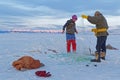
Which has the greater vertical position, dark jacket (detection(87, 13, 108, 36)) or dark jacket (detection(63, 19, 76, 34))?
dark jacket (detection(87, 13, 108, 36))

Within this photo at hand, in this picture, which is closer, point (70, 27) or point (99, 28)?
point (99, 28)

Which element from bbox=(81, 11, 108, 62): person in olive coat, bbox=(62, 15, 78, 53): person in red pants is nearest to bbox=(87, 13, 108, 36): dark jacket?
bbox=(81, 11, 108, 62): person in olive coat

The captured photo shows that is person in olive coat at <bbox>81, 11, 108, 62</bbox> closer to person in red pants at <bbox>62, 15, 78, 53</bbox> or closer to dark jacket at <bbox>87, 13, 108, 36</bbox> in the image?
dark jacket at <bbox>87, 13, 108, 36</bbox>

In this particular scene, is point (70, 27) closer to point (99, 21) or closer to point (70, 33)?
point (70, 33)

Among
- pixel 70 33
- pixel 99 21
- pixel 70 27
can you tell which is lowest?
pixel 70 33

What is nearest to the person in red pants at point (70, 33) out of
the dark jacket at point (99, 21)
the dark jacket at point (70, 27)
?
the dark jacket at point (70, 27)

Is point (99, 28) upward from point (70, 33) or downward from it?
upward

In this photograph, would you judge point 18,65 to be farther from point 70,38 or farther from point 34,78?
point 70,38

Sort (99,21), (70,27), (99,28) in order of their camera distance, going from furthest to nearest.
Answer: (70,27) < (99,28) < (99,21)

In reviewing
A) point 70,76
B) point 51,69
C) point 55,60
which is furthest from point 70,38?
point 70,76

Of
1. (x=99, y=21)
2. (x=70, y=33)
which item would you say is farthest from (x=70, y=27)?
(x=99, y=21)

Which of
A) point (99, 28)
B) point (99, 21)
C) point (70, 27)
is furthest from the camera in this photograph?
point (70, 27)

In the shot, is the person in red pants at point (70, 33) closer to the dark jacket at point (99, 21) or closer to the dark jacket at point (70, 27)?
A: the dark jacket at point (70, 27)

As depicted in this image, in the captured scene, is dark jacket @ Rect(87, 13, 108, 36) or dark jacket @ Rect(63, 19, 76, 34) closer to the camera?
dark jacket @ Rect(87, 13, 108, 36)
